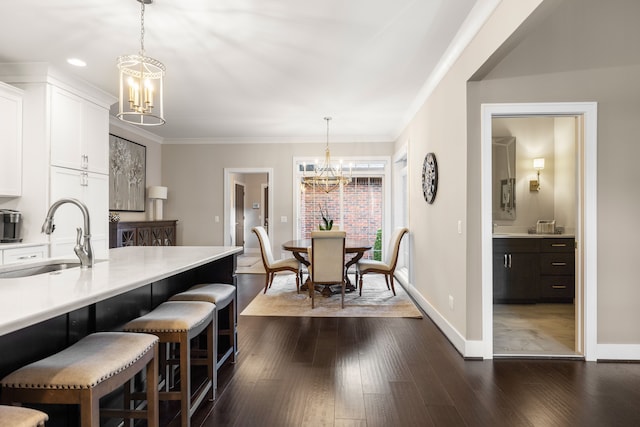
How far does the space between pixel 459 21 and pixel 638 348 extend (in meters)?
2.86

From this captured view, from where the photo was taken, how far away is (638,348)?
2.60m

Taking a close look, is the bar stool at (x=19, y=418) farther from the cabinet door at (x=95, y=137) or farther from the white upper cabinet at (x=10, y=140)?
the cabinet door at (x=95, y=137)

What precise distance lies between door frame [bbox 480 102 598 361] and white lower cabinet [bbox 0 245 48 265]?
3.79 metres

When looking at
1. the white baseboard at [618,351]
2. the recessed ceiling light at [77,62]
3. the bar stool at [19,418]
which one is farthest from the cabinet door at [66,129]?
the white baseboard at [618,351]

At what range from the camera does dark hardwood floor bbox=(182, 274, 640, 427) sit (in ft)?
6.13

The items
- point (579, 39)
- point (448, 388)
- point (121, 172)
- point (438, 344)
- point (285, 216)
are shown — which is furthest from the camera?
point (285, 216)

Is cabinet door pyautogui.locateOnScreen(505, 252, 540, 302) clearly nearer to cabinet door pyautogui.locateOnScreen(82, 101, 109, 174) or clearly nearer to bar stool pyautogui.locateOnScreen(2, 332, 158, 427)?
bar stool pyautogui.locateOnScreen(2, 332, 158, 427)

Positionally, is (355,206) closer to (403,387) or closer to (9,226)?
(403,387)

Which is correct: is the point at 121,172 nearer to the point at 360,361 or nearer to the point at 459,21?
the point at 360,361

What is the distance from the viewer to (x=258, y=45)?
113 inches

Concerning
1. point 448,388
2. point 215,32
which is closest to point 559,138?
point 448,388

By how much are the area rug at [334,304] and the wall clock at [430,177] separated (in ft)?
4.41

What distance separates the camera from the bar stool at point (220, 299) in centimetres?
217

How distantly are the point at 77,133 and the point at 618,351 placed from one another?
552cm
